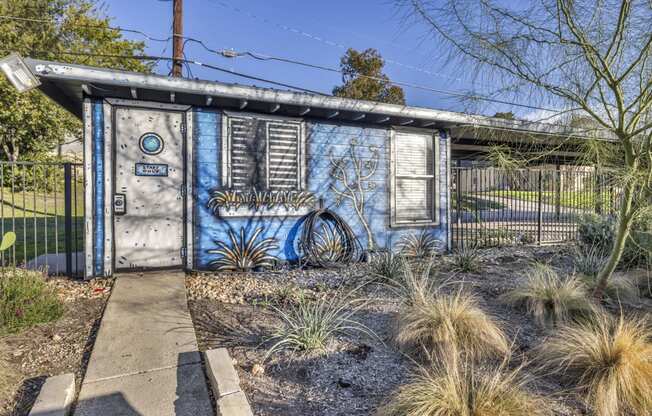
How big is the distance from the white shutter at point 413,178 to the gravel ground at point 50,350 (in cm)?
470

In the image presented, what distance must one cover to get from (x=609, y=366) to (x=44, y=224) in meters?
10.5

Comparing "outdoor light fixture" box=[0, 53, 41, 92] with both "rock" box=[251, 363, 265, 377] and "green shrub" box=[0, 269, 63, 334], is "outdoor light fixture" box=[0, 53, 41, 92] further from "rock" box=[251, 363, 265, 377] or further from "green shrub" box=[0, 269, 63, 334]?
"rock" box=[251, 363, 265, 377]

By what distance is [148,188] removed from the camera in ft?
15.8

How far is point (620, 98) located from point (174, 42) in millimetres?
9035

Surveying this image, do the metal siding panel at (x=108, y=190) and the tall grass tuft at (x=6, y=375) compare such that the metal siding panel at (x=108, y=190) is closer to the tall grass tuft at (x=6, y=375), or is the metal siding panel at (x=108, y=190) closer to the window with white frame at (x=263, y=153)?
the window with white frame at (x=263, y=153)

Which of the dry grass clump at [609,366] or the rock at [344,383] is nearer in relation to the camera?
the dry grass clump at [609,366]

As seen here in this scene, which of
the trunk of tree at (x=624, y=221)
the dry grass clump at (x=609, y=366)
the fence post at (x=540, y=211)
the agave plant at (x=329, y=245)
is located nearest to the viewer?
the dry grass clump at (x=609, y=366)

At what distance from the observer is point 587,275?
189 inches

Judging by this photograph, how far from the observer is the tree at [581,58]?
116 inches

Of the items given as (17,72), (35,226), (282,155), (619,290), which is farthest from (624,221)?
(35,226)

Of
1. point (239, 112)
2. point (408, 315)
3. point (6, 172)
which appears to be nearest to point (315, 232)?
point (239, 112)

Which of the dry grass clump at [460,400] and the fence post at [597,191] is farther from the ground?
the fence post at [597,191]

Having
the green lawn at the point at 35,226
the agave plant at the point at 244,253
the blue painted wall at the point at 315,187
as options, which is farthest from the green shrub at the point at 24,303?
the agave plant at the point at 244,253

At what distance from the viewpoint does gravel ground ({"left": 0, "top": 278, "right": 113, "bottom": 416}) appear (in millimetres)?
2180
